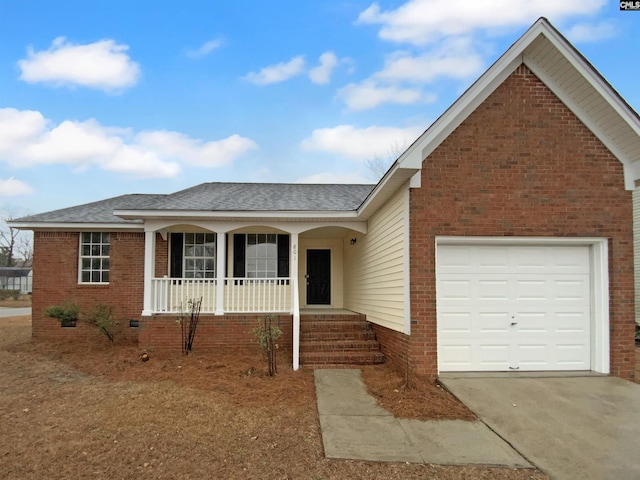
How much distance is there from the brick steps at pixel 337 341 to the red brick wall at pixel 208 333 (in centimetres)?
61

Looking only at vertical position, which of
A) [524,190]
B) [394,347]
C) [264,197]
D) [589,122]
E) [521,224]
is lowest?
[394,347]

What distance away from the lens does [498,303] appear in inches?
284

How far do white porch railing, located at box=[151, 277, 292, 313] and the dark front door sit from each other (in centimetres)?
266

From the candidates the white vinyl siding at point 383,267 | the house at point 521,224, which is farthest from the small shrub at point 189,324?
the white vinyl siding at point 383,267

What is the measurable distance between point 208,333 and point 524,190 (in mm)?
7213

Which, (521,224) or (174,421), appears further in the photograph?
(521,224)

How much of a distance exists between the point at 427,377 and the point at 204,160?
2317 cm

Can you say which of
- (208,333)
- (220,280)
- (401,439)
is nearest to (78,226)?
(220,280)

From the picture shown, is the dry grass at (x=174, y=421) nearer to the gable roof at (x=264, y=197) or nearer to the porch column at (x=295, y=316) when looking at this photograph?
the porch column at (x=295, y=316)

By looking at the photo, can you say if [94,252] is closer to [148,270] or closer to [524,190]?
[148,270]

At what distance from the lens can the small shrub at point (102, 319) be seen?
1002 centimetres

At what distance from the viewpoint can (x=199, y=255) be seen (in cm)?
1149

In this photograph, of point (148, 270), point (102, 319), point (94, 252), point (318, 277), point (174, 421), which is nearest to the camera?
point (174, 421)

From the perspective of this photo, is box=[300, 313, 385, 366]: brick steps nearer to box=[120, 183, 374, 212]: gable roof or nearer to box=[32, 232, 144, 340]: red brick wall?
box=[120, 183, 374, 212]: gable roof
